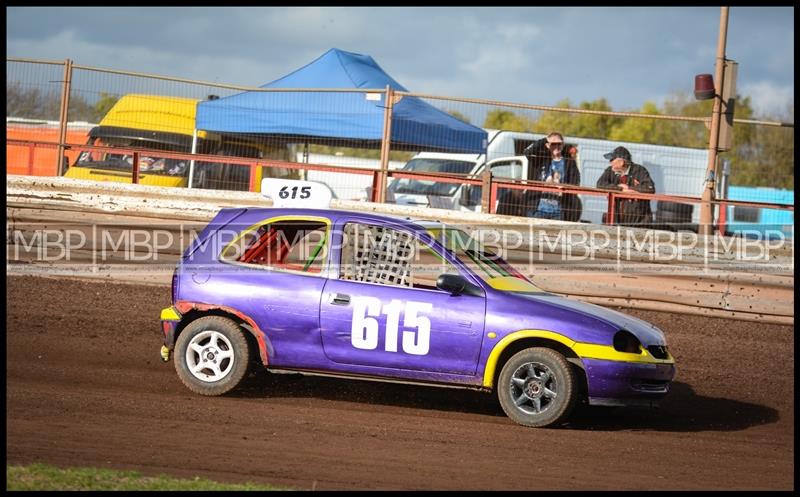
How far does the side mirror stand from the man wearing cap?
5919mm

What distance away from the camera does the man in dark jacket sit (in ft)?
43.9

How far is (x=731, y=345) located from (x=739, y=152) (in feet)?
30.9

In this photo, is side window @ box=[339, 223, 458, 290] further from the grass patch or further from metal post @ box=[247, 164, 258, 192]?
metal post @ box=[247, 164, 258, 192]

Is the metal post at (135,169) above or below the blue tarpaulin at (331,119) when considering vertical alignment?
below

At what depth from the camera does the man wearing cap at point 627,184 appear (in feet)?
43.0

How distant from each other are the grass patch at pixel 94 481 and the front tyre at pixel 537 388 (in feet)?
9.53

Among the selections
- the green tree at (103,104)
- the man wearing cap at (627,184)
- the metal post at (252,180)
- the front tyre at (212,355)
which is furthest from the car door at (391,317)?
the green tree at (103,104)

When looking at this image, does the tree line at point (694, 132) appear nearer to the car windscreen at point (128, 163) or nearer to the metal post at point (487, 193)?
the metal post at point (487, 193)

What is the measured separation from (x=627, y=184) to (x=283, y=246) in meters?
6.57

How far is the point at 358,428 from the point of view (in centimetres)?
701

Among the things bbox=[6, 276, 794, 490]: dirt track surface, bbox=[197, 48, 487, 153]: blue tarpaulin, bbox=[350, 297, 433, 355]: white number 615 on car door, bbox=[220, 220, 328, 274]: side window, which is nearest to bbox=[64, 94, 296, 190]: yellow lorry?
bbox=[197, 48, 487, 153]: blue tarpaulin

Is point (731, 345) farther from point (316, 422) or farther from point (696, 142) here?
point (696, 142)

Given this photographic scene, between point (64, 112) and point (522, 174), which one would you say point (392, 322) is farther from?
point (64, 112)

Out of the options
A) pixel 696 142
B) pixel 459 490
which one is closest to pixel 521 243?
pixel 459 490
